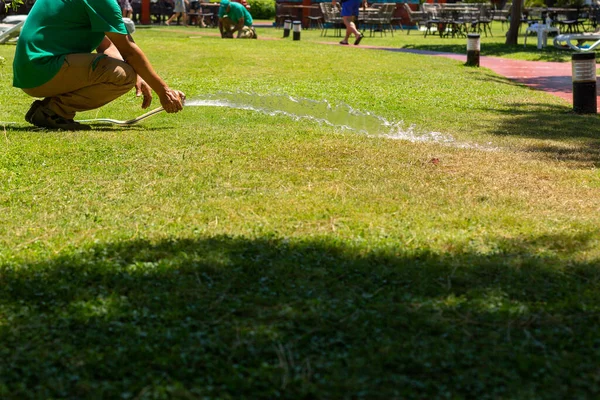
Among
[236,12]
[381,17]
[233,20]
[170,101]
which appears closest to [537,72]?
[236,12]

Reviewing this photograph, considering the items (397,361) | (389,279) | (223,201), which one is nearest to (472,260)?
(389,279)

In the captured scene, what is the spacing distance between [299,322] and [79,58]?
4777 mm

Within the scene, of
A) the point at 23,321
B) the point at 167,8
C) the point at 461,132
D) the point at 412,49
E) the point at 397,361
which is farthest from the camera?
the point at 167,8

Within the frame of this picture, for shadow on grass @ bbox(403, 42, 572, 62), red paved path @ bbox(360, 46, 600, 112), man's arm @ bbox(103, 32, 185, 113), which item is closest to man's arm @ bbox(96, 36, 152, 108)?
man's arm @ bbox(103, 32, 185, 113)

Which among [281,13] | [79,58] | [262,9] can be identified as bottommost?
[79,58]

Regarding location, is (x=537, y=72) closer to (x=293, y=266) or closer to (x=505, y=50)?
(x=505, y=50)

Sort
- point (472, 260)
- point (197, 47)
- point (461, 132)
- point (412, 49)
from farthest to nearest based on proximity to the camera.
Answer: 1. point (412, 49)
2. point (197, 47)
3. point (461, 132)
4. point (472, 260)

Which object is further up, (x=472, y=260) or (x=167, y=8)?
(x=167, y=8)

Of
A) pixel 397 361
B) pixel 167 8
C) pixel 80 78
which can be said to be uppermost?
pixel 167 8

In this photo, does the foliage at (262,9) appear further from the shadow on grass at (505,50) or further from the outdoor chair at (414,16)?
the shadow on grass at (505,50)

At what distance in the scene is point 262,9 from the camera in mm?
50188

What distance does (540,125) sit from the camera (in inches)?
391

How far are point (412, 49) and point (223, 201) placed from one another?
2013 centimetres

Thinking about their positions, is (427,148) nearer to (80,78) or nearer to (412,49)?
(80,78)
